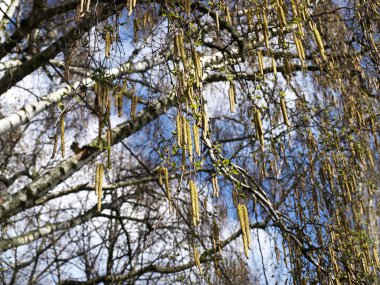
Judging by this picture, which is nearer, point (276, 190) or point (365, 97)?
point (365, 97)

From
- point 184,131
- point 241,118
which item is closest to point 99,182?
point 184,131

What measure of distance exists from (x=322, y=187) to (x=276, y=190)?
556mm

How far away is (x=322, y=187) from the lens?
3049mm

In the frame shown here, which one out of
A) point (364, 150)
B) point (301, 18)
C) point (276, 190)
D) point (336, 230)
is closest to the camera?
point (301, 18)

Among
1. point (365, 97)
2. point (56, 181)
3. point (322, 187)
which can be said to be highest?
point (365, 97)

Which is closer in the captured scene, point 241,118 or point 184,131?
point 184,131

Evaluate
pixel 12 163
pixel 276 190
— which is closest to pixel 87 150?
pixel 276 190

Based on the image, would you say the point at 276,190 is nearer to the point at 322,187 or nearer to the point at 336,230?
the point at 322,187

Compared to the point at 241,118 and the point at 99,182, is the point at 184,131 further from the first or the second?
the point at 241,118

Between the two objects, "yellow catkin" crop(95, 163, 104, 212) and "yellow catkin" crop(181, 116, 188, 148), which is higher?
"yellow catkin" crop(181, 116, 188, 148)

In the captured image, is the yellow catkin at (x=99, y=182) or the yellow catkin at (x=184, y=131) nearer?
the yellow catkin at (x=99, y=182)

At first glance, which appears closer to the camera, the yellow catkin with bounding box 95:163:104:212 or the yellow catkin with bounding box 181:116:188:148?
the yellow catkin with bounding box 95:163:104:212

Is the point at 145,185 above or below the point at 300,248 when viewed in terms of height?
above

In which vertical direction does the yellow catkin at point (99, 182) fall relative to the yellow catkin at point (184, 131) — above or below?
below
